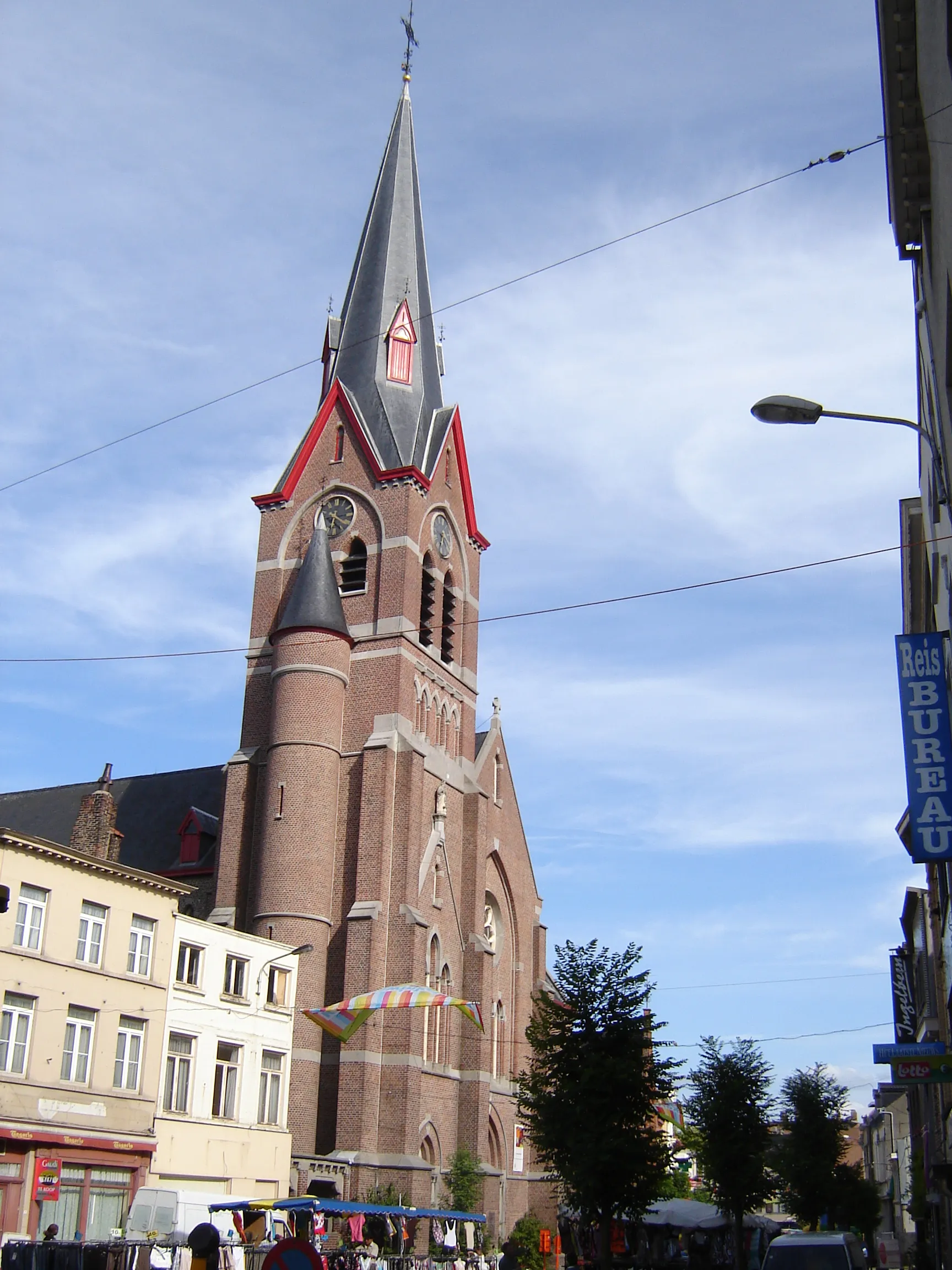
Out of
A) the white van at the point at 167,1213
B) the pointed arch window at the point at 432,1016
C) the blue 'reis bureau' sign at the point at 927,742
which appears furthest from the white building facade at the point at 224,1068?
the blue 'reis bureau' sign at the point at 927,742

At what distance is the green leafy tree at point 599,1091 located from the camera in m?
27.9

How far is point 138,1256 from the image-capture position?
22188 millimetres

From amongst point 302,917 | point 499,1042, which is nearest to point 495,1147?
point 499,1042

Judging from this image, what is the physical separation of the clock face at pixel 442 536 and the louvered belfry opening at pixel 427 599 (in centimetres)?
95

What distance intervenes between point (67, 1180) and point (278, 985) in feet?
30.1

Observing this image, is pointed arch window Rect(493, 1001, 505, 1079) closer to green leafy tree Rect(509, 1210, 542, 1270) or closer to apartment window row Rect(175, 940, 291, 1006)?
green leafy tree Rect(509, 1210, 542, 1270)

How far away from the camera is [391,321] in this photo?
49.5 meters

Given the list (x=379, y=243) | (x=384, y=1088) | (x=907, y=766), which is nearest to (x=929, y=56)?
(x=907, y=766)

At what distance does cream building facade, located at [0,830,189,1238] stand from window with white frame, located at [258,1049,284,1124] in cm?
442

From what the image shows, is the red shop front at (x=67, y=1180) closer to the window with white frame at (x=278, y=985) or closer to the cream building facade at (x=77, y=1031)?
the cream building facade at (x=77, y=1031)

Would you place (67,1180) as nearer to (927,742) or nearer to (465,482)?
(927,742)

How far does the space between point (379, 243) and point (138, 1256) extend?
39.0m

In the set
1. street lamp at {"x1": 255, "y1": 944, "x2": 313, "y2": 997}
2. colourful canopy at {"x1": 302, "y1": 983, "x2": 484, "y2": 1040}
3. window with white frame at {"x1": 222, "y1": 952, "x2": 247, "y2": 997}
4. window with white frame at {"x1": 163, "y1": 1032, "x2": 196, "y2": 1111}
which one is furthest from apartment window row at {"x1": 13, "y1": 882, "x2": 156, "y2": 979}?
colourful canopy at {"x1": 302, "y1": 983, "x2": 484, "y2": 1040}

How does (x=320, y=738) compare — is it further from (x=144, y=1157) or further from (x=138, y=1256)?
(x=138, y=1256)
